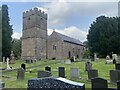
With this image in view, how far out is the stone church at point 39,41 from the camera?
168 feet

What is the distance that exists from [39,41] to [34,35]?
6.29 feet

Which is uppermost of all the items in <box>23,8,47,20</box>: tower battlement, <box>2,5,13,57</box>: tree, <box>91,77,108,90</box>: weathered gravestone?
<box>23,8,47,20</box>: tower battlement

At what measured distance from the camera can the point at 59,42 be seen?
53.8 m

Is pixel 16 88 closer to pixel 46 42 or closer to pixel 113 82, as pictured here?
pixel 113 82

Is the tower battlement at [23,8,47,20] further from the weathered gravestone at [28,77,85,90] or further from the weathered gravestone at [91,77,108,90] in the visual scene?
the weathered gravestone at [28,77,85,90]

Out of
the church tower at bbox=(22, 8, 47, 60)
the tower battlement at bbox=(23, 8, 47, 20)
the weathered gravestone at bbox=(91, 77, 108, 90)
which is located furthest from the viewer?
the tower battlement at bbox=(23, 8, 47, 20)

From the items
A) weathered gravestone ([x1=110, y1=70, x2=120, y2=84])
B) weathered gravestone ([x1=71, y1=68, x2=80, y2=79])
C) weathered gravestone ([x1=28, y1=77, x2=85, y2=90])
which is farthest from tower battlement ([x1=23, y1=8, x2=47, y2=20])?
weathered gravestone ([x1=28, y1=77, x2=85, y2=90])

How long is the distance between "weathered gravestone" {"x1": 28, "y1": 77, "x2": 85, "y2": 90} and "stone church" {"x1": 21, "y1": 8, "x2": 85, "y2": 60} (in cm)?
4211

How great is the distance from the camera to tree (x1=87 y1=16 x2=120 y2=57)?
141 feet

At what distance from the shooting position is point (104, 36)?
43.9 m

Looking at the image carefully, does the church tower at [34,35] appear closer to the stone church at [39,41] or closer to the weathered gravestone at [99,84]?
the stone church at [39,41]

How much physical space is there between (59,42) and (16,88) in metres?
43.6

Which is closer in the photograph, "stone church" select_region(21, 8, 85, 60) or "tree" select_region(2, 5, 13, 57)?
"tree" select_region(2, 5, 13, 57)

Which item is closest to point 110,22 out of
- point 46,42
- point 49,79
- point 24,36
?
point 46,42
